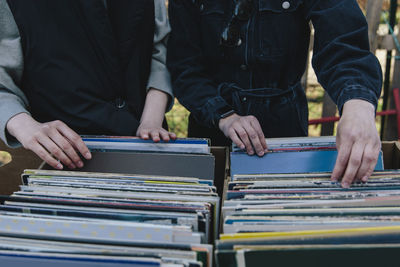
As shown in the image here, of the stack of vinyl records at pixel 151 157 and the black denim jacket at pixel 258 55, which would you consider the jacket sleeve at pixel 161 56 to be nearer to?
the black denim jacket at pixel 258 55

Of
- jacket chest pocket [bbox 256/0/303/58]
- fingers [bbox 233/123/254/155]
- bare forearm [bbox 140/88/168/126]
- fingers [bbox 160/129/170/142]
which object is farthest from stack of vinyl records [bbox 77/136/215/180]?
jacket chest pocket [bbox 256/0/303/58]

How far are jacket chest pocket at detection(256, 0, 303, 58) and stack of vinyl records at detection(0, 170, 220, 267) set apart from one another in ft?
2.33

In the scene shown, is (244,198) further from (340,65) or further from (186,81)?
(186,81)

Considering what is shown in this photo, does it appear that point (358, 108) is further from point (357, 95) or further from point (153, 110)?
point (153, 110)

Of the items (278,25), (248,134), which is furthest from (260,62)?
(248,134)

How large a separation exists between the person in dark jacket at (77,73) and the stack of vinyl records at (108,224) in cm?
26

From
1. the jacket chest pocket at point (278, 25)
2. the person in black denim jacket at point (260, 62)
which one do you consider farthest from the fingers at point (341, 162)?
the jacket chest pocket at point (278, 25)

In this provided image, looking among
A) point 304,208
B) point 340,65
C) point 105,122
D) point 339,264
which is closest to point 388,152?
point 340,65

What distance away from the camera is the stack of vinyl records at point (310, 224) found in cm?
60

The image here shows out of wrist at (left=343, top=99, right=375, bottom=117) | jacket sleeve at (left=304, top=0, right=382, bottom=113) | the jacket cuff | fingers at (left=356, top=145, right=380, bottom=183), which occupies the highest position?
jacket sleeve at (left=304, top=0, right=382, bottom=113)

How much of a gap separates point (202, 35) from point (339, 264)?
1044mm

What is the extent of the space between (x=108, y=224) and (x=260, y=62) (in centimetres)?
93

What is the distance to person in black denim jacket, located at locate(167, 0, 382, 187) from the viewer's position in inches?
43.6

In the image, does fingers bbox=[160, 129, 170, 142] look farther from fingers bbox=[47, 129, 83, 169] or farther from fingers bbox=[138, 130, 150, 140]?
fingers bbox=[47, 129, 83, 169]
